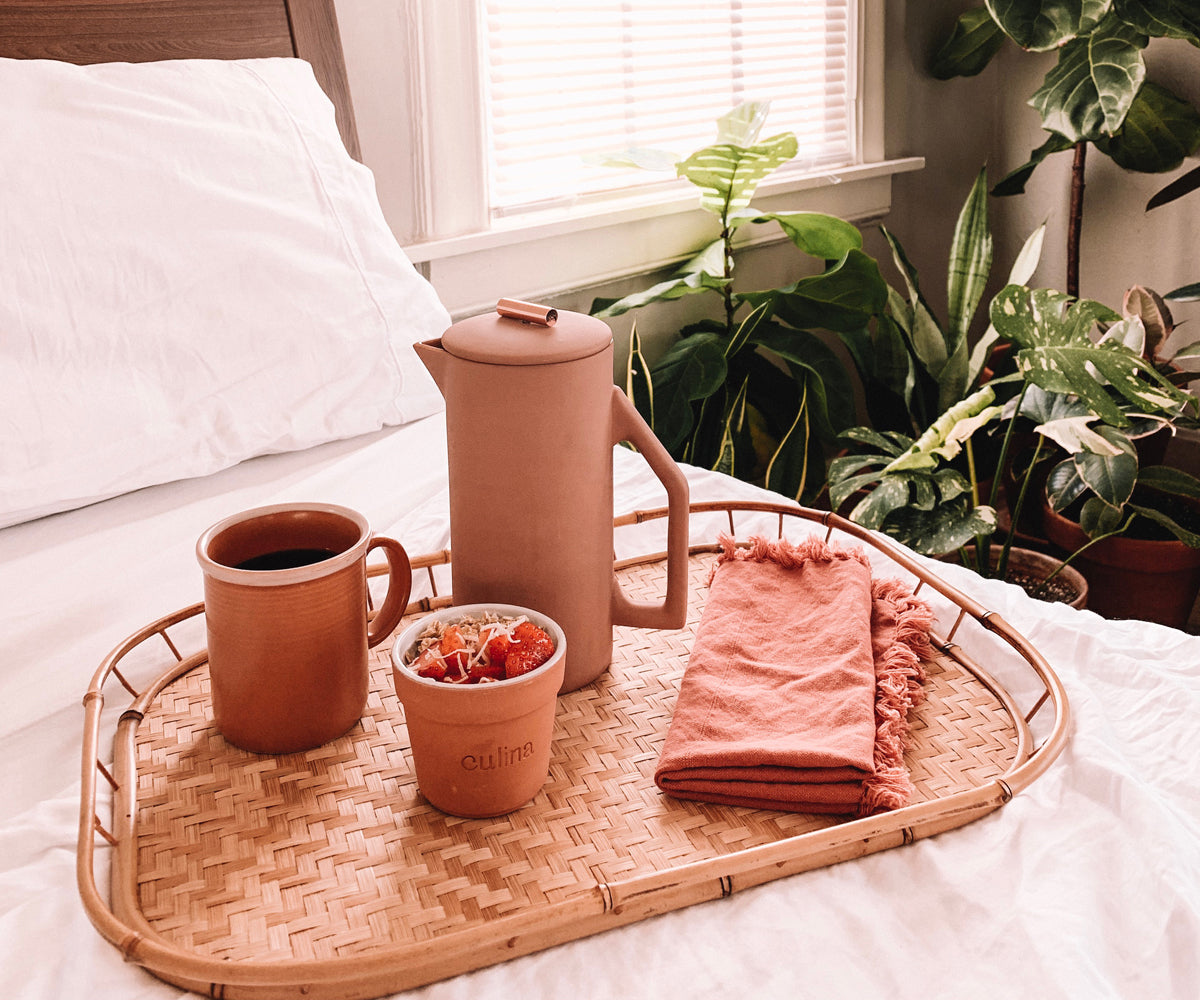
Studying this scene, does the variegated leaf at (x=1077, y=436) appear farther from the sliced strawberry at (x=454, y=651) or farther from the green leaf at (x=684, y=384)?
the sliced strawberry at (x=454, y=651)

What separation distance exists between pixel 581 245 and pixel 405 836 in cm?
143

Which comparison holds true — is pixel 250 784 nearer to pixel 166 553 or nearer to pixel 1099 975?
pixel 166 553

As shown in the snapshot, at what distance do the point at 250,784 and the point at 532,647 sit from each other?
20 centimetres

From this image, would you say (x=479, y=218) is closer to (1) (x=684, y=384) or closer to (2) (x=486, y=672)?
(1) (x=684, y=384)

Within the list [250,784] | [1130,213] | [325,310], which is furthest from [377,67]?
[1130,213]

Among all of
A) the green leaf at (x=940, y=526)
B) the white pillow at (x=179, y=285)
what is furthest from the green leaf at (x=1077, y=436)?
the white pillow at (x=179, y=285)

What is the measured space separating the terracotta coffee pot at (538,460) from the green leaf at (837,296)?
1.19 metres

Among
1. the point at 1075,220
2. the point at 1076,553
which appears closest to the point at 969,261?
the point at 1075,220

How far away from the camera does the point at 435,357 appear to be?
64 cm

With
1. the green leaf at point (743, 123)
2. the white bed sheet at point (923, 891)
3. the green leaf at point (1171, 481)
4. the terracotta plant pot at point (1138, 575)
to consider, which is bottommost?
the terracotta plant pot at point (1138, 575)

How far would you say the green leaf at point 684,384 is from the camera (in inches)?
69.1

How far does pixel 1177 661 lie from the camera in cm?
74

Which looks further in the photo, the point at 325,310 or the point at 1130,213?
the point at 1130,213

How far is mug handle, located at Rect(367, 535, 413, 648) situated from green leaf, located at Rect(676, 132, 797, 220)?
1276 millimetres
